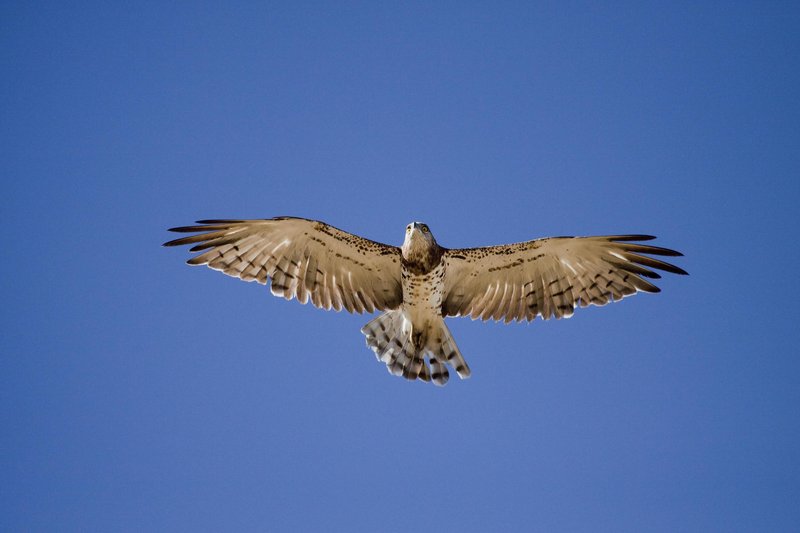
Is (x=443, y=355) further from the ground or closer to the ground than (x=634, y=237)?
closer to the ground

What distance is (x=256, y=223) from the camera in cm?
1180

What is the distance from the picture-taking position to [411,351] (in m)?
12.1

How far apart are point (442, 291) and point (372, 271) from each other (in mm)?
1005

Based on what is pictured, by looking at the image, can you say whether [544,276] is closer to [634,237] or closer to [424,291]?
[634,237]

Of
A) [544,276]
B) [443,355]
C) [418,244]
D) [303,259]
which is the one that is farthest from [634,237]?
[303,259]

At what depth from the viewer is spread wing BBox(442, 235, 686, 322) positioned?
11820 mm

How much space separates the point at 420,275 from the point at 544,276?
5.93 ft

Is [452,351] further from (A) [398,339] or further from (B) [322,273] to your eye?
(B) [322,273]

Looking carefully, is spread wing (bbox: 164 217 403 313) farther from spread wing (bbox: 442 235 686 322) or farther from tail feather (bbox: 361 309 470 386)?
spread wing (bbox: 442 235 686 322)

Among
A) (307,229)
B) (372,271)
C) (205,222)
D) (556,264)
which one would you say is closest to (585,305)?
(556,264)

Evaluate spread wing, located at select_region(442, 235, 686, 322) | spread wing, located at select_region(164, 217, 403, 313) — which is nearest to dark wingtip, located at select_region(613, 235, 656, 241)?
spread wing, located at select_region(442, 235, 686, 322)

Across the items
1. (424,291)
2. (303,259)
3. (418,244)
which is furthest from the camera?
(303,259)

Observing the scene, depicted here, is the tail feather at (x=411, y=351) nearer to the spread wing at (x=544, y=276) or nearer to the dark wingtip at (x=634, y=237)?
the spread wing at (x=544, y=276)

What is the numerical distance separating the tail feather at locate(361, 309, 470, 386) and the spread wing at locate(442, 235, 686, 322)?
1.44 ft
